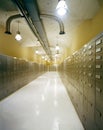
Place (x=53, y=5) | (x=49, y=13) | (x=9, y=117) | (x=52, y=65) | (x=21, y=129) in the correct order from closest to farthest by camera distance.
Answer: (x=21, y=129) → (x=9, y=117) → (x=53, y=5) → (x=49, y=13) → (x=52, y=65)

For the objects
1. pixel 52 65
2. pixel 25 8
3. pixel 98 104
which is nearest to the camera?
pixel 98 104

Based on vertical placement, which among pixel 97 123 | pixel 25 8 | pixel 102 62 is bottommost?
pixel 97 123

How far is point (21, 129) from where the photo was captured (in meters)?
2.38

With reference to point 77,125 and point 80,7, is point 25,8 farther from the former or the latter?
point 77,125

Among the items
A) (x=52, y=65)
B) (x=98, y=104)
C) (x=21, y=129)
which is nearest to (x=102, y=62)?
(x=98, y=104)

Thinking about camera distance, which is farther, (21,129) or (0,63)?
(0,63)

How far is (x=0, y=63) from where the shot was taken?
4.52 m

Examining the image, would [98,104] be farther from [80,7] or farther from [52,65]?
[52,65]

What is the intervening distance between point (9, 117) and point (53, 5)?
3404 millimetres

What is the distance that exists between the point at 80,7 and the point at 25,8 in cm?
171

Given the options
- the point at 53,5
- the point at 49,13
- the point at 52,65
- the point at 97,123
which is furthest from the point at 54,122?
the point at 52,65

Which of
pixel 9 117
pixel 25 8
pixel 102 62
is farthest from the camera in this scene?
pixel 25 8

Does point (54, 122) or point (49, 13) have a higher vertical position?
point (49, 13)

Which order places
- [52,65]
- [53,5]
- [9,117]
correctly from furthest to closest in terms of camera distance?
[52,65], [53,5], [9,117]
